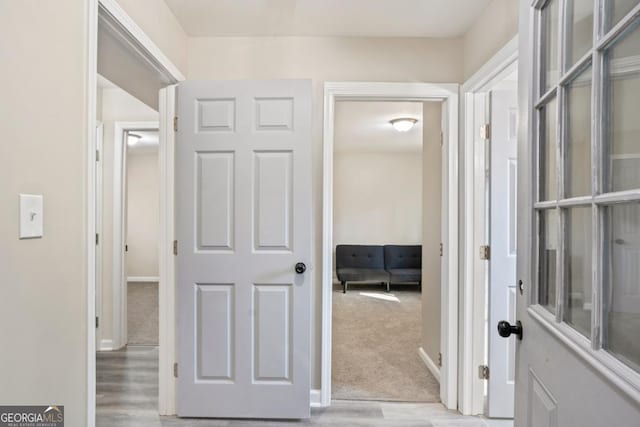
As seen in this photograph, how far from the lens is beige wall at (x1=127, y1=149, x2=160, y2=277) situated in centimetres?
638

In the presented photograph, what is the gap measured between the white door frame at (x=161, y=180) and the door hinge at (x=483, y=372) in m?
1.90

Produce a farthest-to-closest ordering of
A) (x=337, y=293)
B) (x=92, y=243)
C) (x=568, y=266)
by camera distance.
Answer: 1. (x=337, y=293)
2. (x=92, y=243)
3. (x=568, y=266)

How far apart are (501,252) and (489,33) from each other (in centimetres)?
126

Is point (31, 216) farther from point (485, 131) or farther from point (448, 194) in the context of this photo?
point (485, 131)

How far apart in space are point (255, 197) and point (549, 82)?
154 cm

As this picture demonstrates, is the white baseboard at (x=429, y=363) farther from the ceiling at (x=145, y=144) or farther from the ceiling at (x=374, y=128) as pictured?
the ceiling at (x=145, y=144)

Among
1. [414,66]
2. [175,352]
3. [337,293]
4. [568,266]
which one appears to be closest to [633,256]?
[568,266]

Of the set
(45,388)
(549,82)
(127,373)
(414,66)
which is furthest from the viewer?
(127,373)

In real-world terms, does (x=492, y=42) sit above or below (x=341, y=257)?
above

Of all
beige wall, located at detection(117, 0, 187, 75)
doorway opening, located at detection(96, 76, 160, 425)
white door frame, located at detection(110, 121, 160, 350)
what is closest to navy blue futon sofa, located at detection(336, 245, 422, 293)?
doorway opening, located at detection(96, 76, 160, 425)

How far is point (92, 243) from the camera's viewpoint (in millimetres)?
1244

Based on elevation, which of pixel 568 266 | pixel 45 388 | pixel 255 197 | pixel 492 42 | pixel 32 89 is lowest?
pixel 45 388

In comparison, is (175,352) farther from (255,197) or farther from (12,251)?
(12,251)

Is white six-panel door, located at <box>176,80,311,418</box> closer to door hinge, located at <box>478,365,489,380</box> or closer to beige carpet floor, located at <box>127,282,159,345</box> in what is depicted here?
door hinge, located at <box>478,365,489,380</box>
